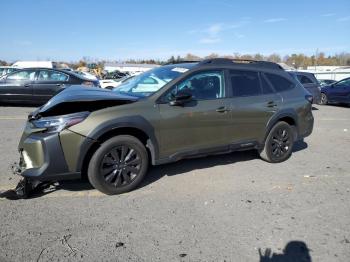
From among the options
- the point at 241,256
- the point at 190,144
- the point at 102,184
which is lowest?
the point at 241,256

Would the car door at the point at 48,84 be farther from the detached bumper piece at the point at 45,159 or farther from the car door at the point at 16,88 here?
the detached bumper piece at the point at 45,159

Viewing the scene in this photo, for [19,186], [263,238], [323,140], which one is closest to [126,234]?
[263,238]

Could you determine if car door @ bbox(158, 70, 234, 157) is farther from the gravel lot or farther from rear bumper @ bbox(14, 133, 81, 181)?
rear bumper @ bbox(14, 133, 81, 181)

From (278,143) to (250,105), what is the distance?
1095 mm

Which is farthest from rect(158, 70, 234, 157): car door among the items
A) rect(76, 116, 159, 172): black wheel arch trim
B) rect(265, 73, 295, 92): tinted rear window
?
rect(265, 73, 295, 92): tinted rear window

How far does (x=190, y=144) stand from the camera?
5414mm

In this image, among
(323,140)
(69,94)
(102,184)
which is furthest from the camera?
(323,140)

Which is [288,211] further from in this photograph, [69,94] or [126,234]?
[69,94]

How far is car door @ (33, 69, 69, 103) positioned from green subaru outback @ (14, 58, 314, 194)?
806cm

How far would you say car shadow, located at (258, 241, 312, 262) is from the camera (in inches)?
137

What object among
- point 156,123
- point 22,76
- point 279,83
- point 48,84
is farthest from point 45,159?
point 22,76

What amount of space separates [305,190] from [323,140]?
4033mm

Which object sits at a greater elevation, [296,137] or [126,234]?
[296,137]

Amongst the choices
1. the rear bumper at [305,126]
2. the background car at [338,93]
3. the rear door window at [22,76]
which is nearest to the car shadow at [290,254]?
the rear bumper at [305,126]
